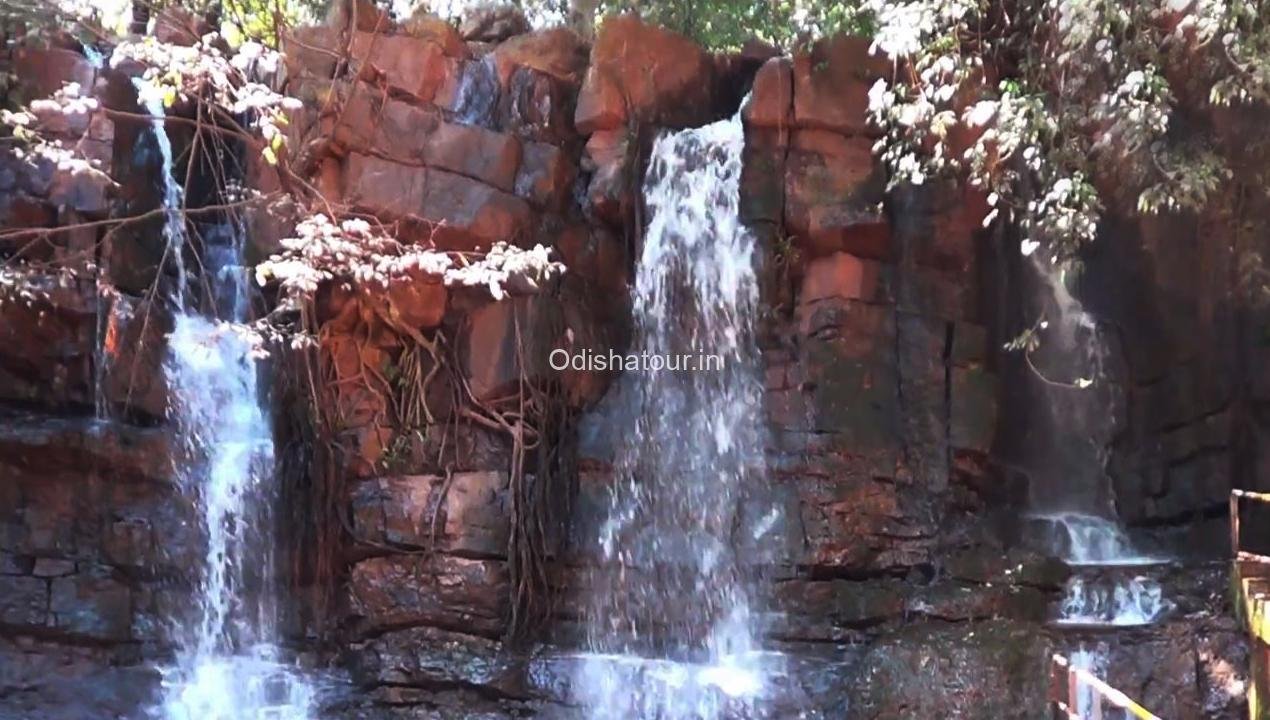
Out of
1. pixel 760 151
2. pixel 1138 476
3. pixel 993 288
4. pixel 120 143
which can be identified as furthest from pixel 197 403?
pixel 1138 476

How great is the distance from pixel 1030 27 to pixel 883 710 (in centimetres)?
541

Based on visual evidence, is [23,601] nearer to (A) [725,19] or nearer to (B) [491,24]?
(B) [491,24]

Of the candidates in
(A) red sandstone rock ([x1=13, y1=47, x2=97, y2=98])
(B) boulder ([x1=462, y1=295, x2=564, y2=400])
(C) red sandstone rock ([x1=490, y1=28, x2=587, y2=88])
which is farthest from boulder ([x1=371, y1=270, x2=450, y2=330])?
(A) red sandstone rock ([x1=13, y1=47, x2=97, y2=98])

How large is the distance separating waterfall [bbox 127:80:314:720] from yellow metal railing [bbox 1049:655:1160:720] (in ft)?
20.8

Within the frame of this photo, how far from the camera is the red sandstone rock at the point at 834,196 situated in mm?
9984

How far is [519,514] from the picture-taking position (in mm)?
9484

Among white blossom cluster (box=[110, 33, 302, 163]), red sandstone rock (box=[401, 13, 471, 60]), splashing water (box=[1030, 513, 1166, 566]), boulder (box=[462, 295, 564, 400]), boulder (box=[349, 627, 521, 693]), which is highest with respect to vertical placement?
red sandstone rock (box=[401, 13, 471, 60])

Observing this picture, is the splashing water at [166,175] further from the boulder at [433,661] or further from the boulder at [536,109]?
the boulder at [433,661]

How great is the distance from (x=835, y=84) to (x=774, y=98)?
0.59m

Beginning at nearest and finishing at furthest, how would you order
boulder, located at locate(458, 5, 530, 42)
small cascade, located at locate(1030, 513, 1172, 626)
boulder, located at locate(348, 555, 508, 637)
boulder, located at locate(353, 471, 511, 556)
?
small cascade, located at locate(1030, 513, 1172, 626), boulder, located at locate(348, 555, 508, 637), boulder, located at locate(353, 471, 511, 556), boulder, located at locate(458, 5, 530, 42)

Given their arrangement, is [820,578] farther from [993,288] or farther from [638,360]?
[993,288]

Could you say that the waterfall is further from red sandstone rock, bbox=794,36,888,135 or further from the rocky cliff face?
red sandstone rock, bbox=794,36,888,135

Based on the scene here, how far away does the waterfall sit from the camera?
9.00m

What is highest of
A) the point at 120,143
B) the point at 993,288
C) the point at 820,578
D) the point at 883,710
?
the point at 120,143
